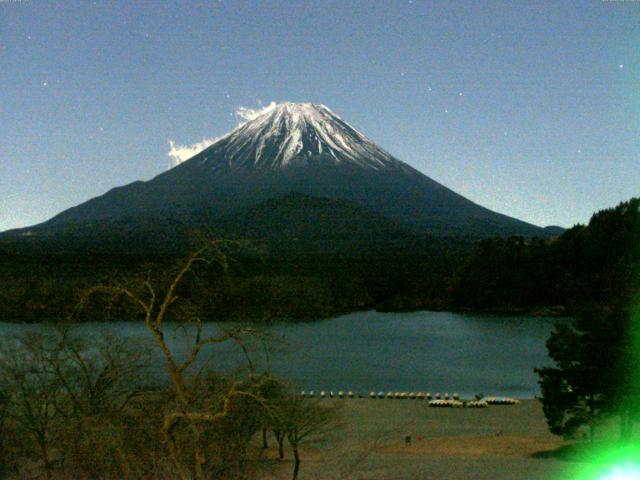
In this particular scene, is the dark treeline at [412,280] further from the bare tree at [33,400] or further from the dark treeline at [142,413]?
the dark treeline at [142,413]

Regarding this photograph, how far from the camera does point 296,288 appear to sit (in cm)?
5622

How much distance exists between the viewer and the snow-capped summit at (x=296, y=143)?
10350 centimetres

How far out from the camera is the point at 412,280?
206ft

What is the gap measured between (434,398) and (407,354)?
1154cm

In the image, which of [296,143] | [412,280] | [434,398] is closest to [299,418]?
[434,398]

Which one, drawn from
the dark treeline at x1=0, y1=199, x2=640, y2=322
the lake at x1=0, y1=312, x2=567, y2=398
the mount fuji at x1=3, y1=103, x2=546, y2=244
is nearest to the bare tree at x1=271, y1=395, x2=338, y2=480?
the lake at x1=0, y1=312, x2=567, y2=398

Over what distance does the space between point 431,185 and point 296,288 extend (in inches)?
2056

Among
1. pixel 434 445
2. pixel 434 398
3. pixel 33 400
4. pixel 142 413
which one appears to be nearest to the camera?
pixel 142 413

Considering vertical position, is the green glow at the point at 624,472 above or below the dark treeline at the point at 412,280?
below

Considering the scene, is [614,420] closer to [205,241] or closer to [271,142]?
[205,241]

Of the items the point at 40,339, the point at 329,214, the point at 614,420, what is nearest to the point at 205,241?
the point at 40,339

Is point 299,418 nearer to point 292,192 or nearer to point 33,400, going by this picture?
point 33,400

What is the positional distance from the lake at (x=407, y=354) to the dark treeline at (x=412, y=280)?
12.2ft

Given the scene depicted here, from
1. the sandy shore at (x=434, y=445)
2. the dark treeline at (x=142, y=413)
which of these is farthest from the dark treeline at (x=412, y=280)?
the dark treeline at (x=142, y=413)
